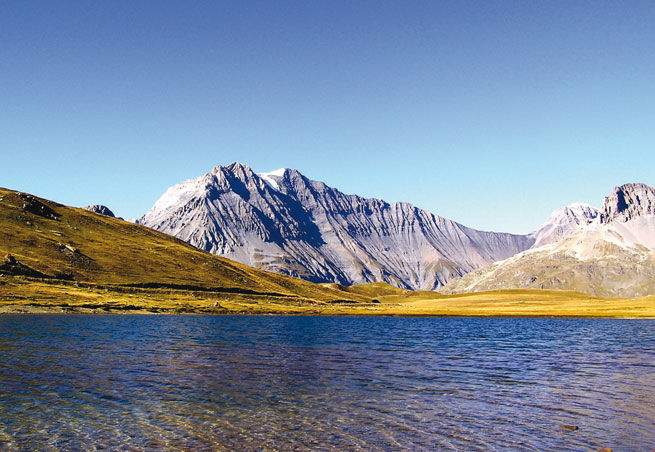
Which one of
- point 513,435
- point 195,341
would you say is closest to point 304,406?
point 513,435

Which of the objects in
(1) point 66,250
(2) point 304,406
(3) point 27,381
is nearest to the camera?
(2) point 304,406

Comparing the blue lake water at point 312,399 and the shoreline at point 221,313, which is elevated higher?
the blue lake water at point 312,399

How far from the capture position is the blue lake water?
2305 cm

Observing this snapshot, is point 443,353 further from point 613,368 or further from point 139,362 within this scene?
point 139,362

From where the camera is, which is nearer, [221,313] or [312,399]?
[312,399]

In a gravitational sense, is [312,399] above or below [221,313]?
above

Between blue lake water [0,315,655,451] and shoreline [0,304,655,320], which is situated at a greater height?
blue lake water [0,315,655,451]

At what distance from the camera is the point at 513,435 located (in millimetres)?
24234

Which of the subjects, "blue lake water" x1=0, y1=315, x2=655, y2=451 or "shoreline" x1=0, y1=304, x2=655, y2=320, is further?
"shoreline" x1=0, y1=304, x2=655, y2=320

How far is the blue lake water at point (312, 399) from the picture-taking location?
23.0 meters

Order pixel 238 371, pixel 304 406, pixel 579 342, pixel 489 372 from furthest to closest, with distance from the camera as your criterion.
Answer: pixel 579 342, pixel 489 372, pixel 238 371, pixel 304 406

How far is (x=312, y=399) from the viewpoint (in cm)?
3200

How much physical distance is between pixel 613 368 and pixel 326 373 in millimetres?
29627

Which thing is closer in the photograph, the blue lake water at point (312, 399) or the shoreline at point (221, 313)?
the blue lake water at point (312, 399)
